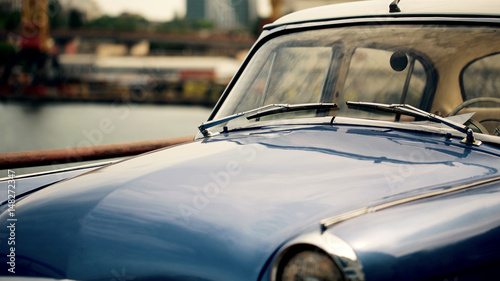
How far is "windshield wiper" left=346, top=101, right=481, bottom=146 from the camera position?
2.33m

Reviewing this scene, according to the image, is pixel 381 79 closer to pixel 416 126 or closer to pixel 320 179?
pixel 416 126

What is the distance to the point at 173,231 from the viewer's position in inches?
71.0

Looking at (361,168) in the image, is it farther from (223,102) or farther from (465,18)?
(223,102)

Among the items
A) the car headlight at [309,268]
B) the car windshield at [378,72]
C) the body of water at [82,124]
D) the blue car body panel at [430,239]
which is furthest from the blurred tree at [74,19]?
the car headlight at [309,268]

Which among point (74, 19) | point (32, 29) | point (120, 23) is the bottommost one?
point (32, 29)

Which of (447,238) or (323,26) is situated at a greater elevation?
(323,26)

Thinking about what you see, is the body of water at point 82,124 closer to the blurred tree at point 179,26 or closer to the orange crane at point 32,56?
the orange crane at point 32,56

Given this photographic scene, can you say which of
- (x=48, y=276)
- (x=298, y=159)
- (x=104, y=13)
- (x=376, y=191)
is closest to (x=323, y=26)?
(x=298, y=159)

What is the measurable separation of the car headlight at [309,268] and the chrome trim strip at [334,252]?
2 centimetres

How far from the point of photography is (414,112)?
2.48 metres

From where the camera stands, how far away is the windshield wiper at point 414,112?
2334 mm

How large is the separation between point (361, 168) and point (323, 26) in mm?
1038

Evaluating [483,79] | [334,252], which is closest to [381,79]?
[483,79]

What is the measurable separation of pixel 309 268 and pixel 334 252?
0.23 feet
